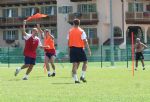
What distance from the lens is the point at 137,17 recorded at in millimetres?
74000

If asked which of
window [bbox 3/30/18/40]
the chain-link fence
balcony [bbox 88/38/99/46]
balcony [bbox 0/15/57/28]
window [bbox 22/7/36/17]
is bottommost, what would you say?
the chain-link fence

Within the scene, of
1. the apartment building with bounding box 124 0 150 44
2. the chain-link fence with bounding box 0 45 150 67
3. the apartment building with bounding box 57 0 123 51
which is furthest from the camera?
the apartment building with bounding box 124 0 150 44

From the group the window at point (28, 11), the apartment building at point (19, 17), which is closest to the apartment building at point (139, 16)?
the apartment building at point (19, 17)

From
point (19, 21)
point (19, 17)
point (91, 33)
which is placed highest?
point (19, 17)

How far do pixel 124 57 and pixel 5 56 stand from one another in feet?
35.8

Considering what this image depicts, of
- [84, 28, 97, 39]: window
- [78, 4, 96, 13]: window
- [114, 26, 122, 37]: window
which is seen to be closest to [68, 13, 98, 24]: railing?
[78, 4, 96, 13]: window

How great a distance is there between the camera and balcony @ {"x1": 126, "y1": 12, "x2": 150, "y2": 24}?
73750mm

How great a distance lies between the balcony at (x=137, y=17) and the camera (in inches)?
2904

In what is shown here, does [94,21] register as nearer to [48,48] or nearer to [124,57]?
[124,57]

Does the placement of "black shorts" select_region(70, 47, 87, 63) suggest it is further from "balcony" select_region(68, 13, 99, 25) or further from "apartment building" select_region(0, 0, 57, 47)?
"apartment building" select_region(0, 0, 57, 47)

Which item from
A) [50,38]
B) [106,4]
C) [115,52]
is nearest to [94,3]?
[106,4]

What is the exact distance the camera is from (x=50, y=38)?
83.9 ft

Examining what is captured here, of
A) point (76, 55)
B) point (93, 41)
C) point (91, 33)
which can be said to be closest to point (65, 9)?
point (91, 33)

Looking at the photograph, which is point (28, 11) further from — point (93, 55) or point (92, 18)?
point (93, 55)
